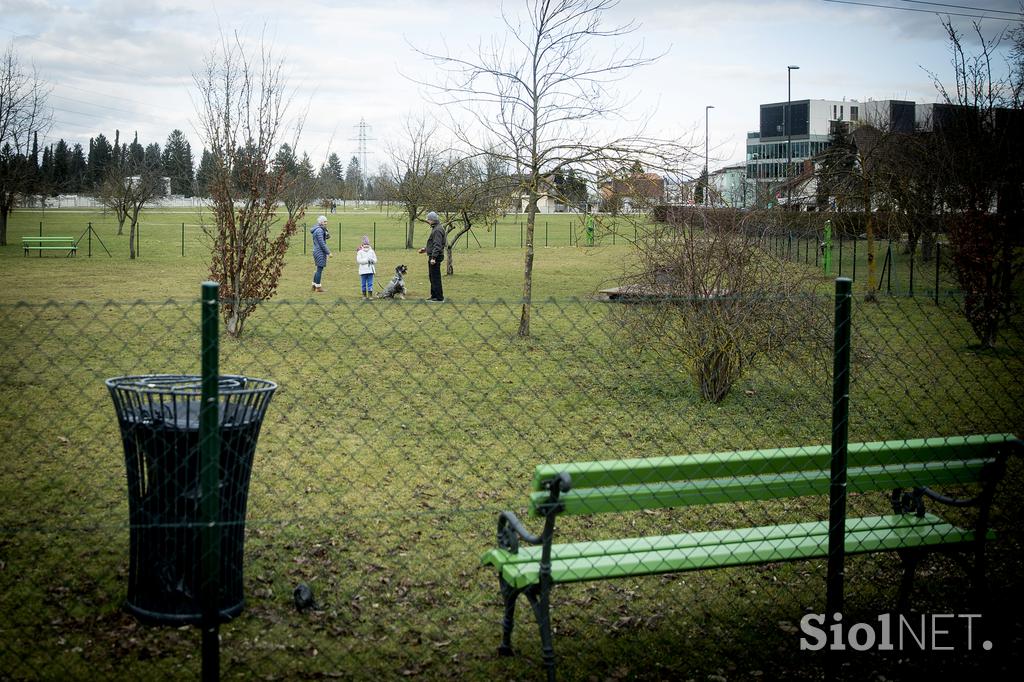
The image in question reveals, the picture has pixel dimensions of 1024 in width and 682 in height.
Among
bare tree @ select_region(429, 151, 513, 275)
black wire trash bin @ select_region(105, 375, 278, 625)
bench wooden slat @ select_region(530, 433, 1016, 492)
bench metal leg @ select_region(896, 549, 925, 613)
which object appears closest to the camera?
bench wooden slat @ select_region(530, 433, 1016, 492)

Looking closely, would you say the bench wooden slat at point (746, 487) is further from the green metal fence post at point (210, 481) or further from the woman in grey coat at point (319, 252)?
the woman in grey coat at point (319, 252)

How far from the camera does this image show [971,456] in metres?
4.09

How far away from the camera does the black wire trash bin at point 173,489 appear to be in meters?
3.85

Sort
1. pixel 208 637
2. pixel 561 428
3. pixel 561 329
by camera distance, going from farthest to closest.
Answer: pixel 561 329
pixel 561 428
pixel 208 637

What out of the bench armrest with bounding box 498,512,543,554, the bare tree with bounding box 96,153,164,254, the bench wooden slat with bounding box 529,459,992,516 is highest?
the bare tree with bounding box 96,153,164,254

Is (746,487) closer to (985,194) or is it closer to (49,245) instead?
(985,194)

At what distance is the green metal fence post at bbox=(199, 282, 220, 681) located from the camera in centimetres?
298

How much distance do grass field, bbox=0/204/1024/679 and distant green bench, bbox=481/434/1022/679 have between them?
0.38 meters

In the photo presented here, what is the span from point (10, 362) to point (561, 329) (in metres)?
7.49

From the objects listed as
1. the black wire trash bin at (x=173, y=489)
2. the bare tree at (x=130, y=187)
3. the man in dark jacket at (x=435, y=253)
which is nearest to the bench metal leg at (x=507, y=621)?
the black wire trash bin at (x=173, y=489)

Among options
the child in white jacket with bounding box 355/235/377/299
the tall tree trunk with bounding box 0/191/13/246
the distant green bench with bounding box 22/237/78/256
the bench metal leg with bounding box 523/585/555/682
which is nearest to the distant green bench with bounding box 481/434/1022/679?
the bench metal leg with bounding box 523/585/555/682

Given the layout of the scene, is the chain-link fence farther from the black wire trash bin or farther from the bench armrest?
the bench armrest

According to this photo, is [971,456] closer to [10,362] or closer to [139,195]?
[10,362]

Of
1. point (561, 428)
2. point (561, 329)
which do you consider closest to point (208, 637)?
point (561, 428)
